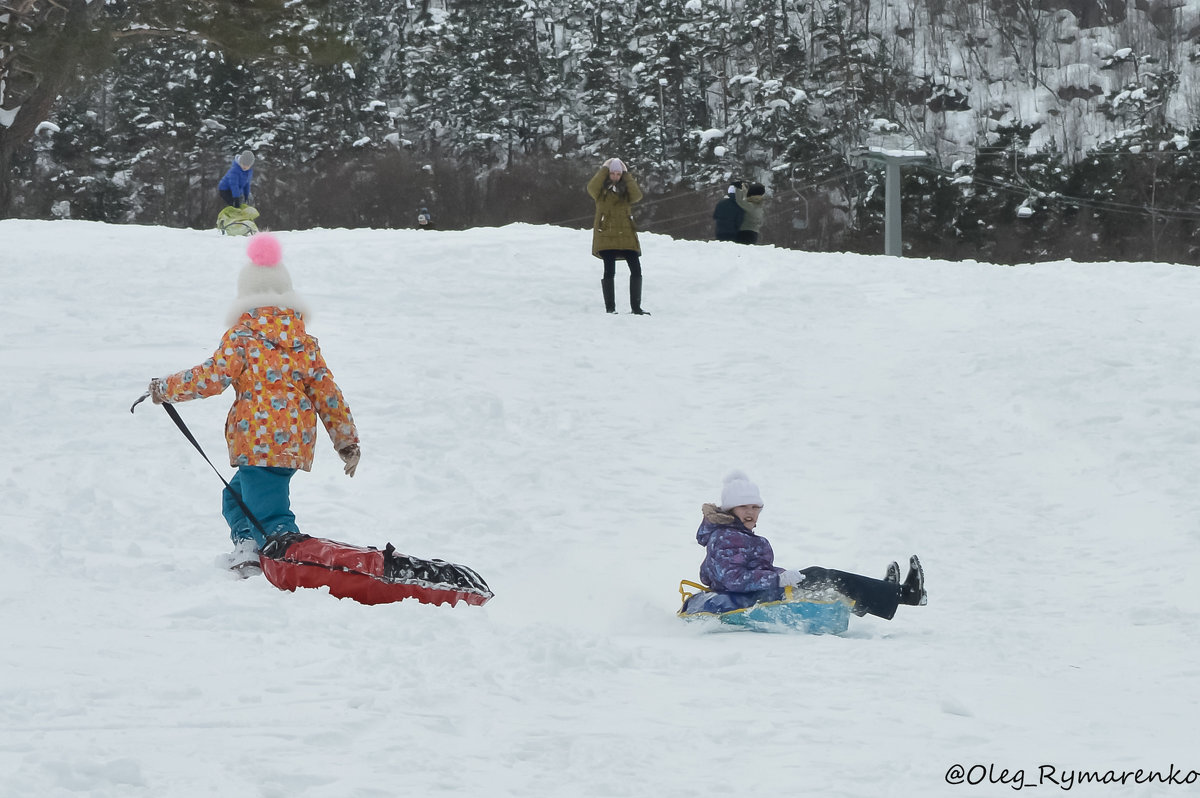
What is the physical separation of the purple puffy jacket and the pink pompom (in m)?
1.95

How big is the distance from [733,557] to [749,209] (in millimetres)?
13193

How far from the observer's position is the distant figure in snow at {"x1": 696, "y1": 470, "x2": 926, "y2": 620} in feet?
17.9

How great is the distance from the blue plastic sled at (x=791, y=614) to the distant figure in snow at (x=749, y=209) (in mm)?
13330

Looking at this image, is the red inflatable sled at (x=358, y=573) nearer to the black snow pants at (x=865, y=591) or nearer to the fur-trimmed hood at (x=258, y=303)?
the fur-trimmed hood at (x=258, y=303)

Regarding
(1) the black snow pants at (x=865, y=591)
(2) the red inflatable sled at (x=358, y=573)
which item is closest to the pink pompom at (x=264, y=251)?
(2) the red inflatable sled at (x=358, y=573)

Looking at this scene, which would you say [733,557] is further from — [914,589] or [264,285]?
[264,285]

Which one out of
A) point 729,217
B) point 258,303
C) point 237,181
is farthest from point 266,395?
point 729,217

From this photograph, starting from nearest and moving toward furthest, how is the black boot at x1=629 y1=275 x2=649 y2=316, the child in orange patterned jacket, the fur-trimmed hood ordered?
the child in orange patterned jacket, the fur-trimmed hood, the black boot at x1=629 y1=275 x2=649 y2=316

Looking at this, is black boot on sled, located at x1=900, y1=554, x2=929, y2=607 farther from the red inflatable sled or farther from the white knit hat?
the red inflatable sled

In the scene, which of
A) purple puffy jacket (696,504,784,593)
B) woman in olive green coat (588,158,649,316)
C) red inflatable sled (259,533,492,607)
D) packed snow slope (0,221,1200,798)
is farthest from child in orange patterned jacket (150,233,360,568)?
woman in olive green coat (588,158,649,316)

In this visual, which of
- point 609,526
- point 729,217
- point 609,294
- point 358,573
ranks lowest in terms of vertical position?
point 609,526

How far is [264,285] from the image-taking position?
529 cm

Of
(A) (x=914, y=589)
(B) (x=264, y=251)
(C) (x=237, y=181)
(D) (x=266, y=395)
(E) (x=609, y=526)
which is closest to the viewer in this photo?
(D) (x=266, y=395)

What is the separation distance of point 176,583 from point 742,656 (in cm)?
199
